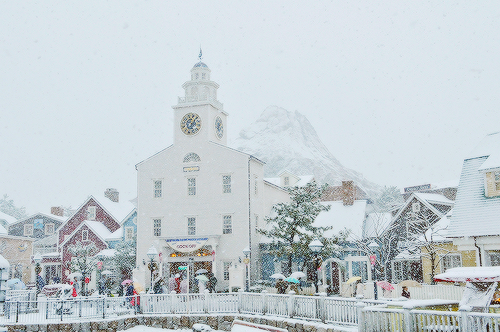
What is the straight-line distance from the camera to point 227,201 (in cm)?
3534

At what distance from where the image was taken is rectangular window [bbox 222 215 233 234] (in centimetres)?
3516

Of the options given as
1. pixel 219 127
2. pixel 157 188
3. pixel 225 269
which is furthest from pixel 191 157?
pixel 225 269

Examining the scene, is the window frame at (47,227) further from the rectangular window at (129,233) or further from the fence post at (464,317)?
the fence post at (464,317)

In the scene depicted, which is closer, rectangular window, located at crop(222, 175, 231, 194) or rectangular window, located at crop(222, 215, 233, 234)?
rectangular window, located at crop(222, 215, 233, 234)

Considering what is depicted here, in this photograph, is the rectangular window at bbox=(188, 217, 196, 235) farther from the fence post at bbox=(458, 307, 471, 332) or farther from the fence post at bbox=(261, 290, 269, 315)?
the fence post at bbox=(458, 307, 471, 332)

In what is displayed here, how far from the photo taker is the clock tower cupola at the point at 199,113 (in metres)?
37.2

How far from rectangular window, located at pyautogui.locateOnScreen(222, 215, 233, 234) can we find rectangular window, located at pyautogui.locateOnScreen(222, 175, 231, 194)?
5.78 feet

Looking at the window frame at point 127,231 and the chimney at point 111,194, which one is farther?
the chimney at point 111,194

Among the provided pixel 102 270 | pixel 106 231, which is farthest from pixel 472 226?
pixel 106 231

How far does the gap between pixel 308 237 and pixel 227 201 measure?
6883mm

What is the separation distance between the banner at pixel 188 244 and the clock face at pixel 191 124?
7935 mm

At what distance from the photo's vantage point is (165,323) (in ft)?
74.1

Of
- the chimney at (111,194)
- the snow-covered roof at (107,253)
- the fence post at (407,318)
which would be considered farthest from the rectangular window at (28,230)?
the fence post at (407,318)

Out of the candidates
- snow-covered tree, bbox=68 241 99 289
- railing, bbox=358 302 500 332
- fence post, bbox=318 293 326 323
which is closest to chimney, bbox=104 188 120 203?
snow-covered tree, bbox=68 241 99 289
